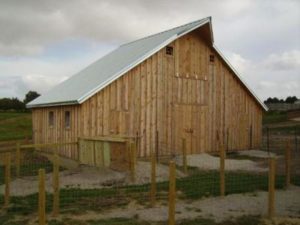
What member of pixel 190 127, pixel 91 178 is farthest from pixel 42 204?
pixel 190 127

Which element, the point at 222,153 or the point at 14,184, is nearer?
the point at 222,153

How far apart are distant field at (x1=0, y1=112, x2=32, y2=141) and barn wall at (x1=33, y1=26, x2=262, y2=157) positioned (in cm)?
1296

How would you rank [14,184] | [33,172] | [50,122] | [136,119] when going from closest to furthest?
[14,184], [33,172], [136,119], [50,122]

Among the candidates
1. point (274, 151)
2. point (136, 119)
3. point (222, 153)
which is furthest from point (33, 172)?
point (274, 151)

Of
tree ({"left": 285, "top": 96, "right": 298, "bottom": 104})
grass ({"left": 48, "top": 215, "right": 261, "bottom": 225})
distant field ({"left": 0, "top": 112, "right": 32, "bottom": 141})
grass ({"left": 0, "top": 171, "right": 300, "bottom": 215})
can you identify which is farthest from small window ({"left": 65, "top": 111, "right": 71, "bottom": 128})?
tree ({"left": 285, "top": 96, "right": 298, "bottom": 104})

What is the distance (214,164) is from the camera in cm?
2077

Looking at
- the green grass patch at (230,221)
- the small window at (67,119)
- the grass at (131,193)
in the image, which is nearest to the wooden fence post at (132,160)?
the grass at (131,193)

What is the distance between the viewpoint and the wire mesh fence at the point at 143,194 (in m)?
10.6

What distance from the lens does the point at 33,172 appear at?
1828 cm

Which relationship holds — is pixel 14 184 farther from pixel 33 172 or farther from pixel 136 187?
pixel 136 187

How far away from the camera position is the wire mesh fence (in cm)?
1059

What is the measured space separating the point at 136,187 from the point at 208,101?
38.9 ft

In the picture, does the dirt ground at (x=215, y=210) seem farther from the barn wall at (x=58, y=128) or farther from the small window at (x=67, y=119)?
the small window at (x=67, y=119)

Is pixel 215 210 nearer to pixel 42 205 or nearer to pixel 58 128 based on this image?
pixel 42 205
